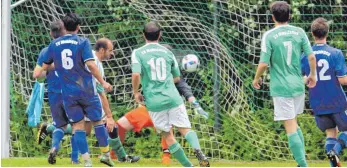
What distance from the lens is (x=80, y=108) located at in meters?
11.2

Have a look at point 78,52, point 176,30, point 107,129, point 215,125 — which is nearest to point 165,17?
point 176,30

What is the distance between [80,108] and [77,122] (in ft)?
0.45

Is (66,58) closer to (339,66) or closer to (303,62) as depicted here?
(303,62)

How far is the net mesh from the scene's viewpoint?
14344 millimetres

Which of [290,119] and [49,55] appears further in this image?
[49,55]

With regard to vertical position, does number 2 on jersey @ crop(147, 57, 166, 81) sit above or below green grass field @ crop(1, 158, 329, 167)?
above

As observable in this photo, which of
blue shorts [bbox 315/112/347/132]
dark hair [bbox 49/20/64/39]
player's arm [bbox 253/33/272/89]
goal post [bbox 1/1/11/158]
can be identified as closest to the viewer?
player's arm [bbox 253/33/272/89]

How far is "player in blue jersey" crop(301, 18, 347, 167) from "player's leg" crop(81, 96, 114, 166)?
2043mm

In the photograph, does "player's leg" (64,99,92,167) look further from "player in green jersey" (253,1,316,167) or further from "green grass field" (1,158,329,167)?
"player in green jersey" (253,1,316,167)

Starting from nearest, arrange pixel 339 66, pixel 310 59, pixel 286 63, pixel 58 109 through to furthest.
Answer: pixel 310 59 < pixel 286 63 < pixel 339 66 < pixel 58 109

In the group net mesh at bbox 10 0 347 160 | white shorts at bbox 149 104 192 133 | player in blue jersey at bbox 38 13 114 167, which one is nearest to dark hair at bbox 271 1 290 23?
white shorts at bbox 149 104 192 133

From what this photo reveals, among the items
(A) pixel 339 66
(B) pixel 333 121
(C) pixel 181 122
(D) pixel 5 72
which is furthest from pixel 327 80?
(D) pixel 5 72

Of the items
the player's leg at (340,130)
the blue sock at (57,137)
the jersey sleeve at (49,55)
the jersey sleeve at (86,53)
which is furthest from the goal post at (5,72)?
the player's leg at (340,130)

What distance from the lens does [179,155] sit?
36.6 feet
